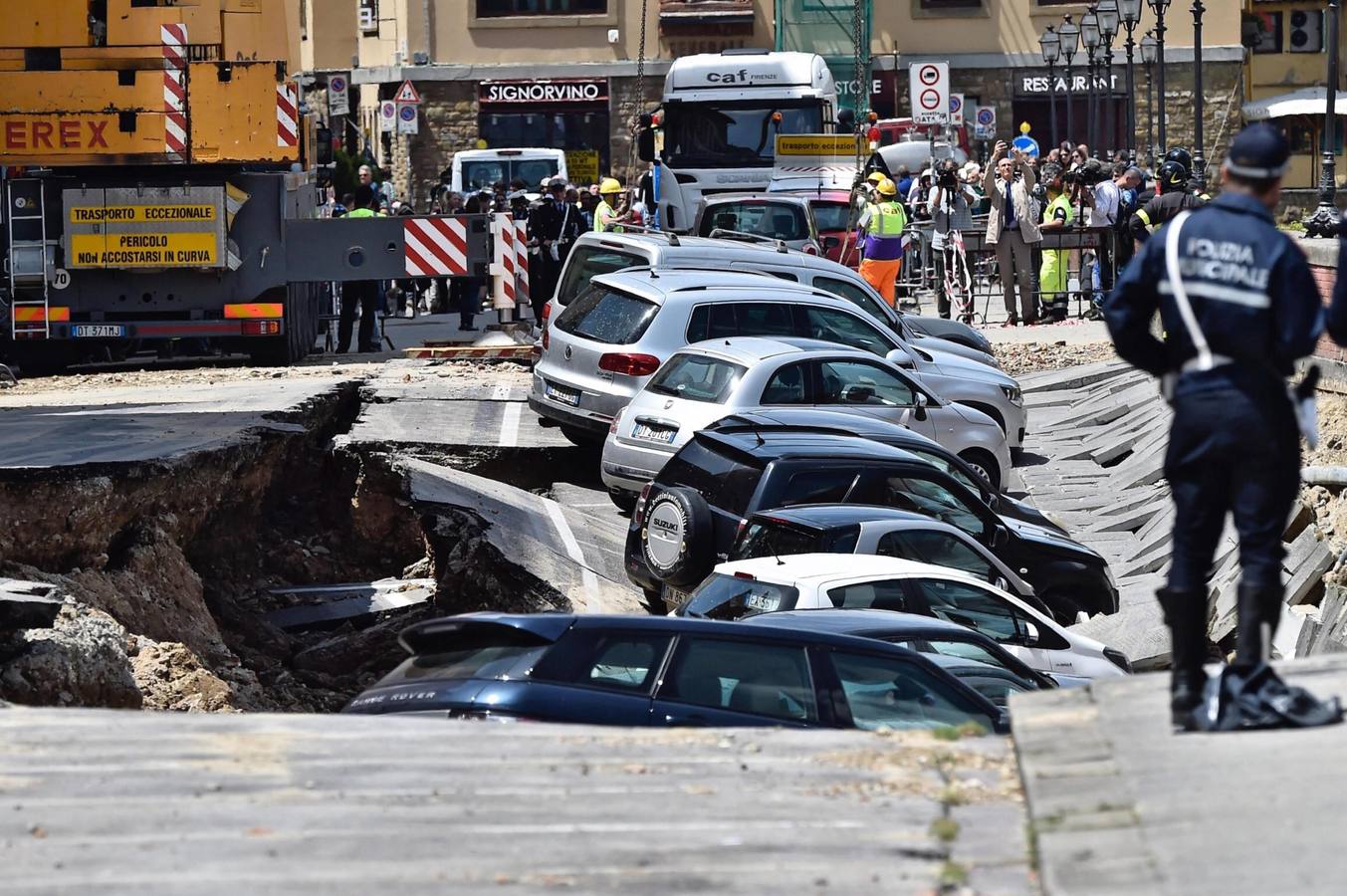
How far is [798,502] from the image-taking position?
1298 centimetres

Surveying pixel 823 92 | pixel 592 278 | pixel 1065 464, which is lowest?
pixel 1065 464

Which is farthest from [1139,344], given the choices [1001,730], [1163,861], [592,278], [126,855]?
[592,278]

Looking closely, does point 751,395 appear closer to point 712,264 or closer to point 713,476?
point 713,476

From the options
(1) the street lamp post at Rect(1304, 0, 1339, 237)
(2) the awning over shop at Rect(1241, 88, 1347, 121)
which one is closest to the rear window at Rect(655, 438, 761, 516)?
(1) the street lamp post at Rect(1304, 0, 1339, 237)

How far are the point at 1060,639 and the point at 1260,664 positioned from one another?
533 centimetres

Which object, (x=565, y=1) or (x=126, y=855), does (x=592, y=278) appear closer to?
(x=126, y=855)

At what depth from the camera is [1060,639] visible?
36.9 feet

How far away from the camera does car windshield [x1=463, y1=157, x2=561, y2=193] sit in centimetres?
3919

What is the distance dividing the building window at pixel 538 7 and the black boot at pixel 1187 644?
1798 inches

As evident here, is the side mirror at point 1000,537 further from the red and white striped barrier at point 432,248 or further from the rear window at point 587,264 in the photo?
the red and white striped barrier at point 432,248

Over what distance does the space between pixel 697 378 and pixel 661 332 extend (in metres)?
1.37

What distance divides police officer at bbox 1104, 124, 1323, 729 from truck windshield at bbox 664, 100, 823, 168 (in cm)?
2646

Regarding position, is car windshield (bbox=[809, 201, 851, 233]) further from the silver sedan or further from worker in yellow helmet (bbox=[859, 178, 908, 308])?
the silver sedan

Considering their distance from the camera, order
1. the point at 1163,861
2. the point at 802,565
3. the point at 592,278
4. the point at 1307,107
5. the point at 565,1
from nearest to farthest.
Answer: the point at 1163,861 < the point at 802,565 < the point at 592,278 < the point at 1307,107 < the point at 565,1
